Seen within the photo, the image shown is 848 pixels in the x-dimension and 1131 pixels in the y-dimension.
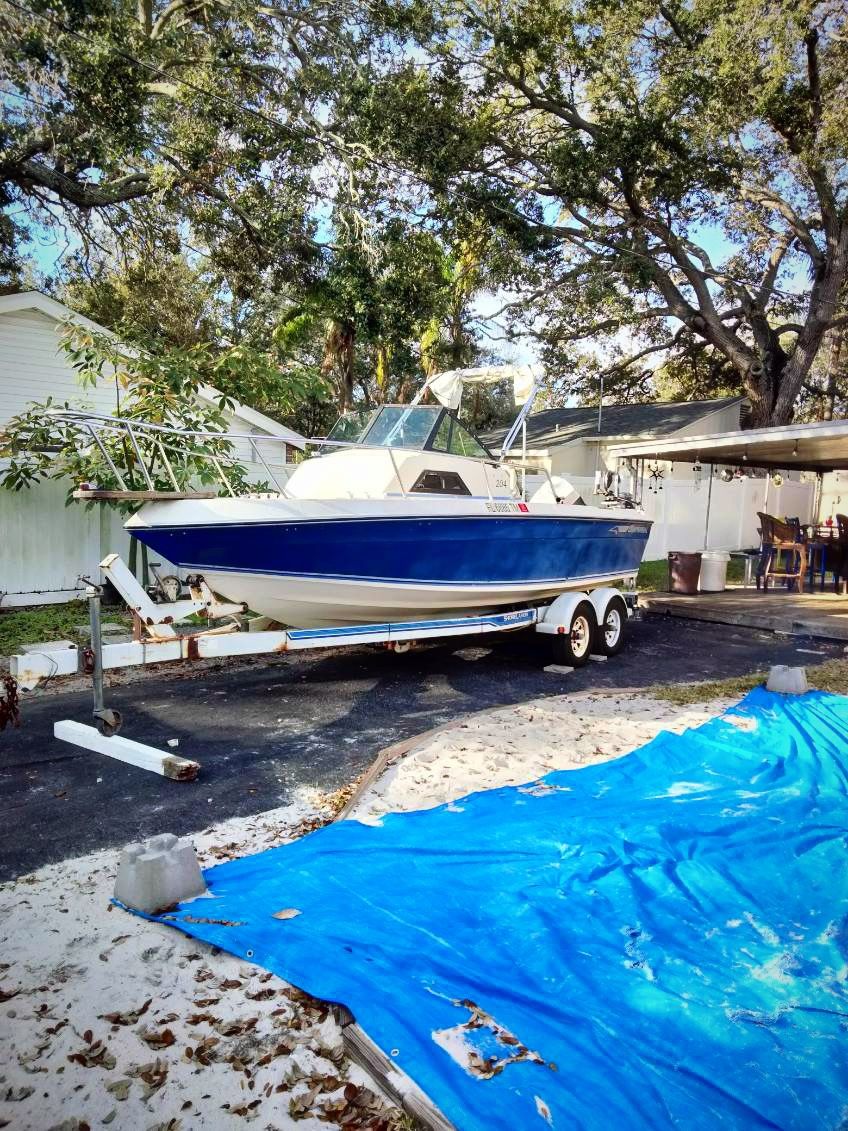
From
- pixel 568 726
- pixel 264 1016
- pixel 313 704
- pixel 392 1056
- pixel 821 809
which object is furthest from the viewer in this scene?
pixel 313 704

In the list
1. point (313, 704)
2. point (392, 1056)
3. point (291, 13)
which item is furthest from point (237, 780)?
point (291, 13)

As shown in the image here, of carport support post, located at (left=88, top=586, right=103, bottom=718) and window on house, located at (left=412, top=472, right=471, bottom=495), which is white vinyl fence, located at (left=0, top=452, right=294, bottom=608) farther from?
carport support post, located at (left=88, top=586, right=103, bottom=718)

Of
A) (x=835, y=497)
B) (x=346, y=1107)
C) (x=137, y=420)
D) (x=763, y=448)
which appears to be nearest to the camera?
(x=346, y=1107)

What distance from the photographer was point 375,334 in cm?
1501

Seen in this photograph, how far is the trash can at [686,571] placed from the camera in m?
13.6

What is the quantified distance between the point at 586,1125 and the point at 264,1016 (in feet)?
3.58

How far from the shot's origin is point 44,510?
1082 cm

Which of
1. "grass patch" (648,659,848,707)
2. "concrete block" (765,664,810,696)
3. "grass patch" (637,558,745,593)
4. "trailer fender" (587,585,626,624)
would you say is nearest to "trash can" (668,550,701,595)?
"grass patch" (637,558,745,593)

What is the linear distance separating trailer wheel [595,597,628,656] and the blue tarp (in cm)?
425

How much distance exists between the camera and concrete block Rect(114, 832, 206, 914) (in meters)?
3.16

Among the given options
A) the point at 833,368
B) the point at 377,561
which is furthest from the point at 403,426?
the point at 833,368

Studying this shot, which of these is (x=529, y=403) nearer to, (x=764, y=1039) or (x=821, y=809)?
(x=821, y=809)

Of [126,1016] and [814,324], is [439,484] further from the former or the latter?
[814,324]

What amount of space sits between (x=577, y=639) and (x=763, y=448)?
7113 mm
